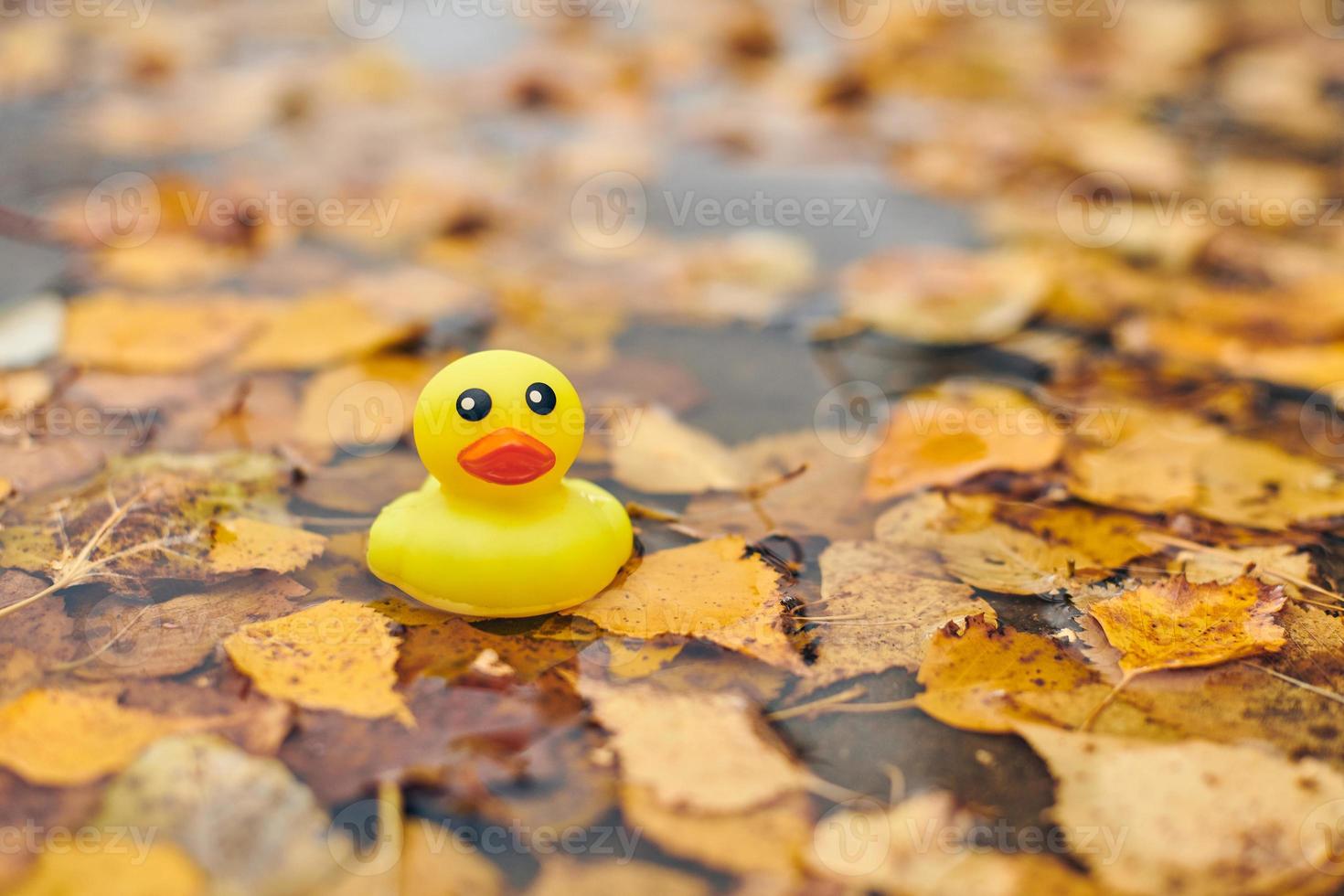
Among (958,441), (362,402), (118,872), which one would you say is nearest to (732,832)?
(118,872)

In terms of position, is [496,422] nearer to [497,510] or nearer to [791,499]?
[497,510]

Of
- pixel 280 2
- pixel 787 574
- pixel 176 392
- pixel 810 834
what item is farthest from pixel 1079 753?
pixel 280 2

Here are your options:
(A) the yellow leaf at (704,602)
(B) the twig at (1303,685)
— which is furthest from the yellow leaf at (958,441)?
(B) the twig at (1303,685)

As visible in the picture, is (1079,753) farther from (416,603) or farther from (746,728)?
(416,603)

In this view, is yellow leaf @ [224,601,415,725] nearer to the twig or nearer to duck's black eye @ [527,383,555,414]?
duck's black eye @ [527,383,555,414]

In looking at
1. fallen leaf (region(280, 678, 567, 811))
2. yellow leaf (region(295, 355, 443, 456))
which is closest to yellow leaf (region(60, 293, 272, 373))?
yellow leaf (region(295, 355, 443, 456))
